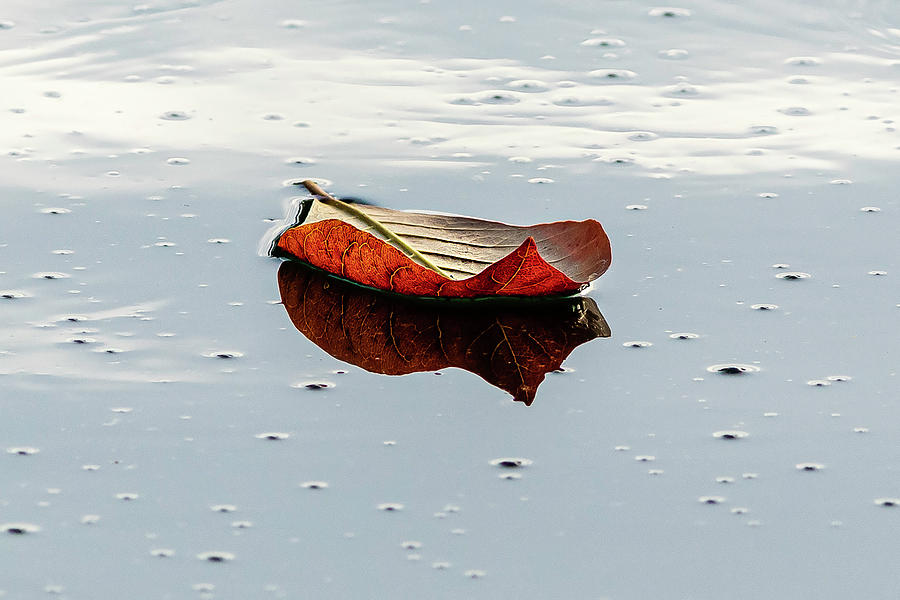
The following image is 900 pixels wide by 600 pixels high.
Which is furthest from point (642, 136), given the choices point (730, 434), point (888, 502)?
point (888, 502)

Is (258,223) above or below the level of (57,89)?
below

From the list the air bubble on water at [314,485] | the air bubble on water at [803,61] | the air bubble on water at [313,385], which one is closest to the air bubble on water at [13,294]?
the air bubble on water at [313,385]

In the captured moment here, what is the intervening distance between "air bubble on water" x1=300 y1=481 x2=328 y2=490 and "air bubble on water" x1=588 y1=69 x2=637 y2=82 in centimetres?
138

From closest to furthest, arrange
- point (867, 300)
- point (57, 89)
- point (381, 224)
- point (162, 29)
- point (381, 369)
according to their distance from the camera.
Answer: point (381, 369) → point (867, 300) → point (381, 224) → point (57, 89) → point (162, 29)

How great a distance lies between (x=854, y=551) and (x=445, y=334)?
1.68ft

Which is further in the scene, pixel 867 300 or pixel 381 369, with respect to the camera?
pixel 867 300

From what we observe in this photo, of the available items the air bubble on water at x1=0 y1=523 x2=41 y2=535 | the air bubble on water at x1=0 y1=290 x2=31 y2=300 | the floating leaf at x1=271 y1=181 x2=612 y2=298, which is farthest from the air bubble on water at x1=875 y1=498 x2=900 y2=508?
the air bubble on water at x1=0 y1=290 x2=31 y2=300

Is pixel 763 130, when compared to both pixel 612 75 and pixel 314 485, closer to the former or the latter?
pixel 612 75

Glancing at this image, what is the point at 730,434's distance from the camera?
3.72 ft

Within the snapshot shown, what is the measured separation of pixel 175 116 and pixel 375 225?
0.65 meters

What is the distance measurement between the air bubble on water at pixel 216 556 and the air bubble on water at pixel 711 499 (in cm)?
41

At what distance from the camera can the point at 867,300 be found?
4.58ft

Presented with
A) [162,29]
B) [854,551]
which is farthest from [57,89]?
[854,551]

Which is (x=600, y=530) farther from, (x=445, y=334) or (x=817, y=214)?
(x=817, y=214)
